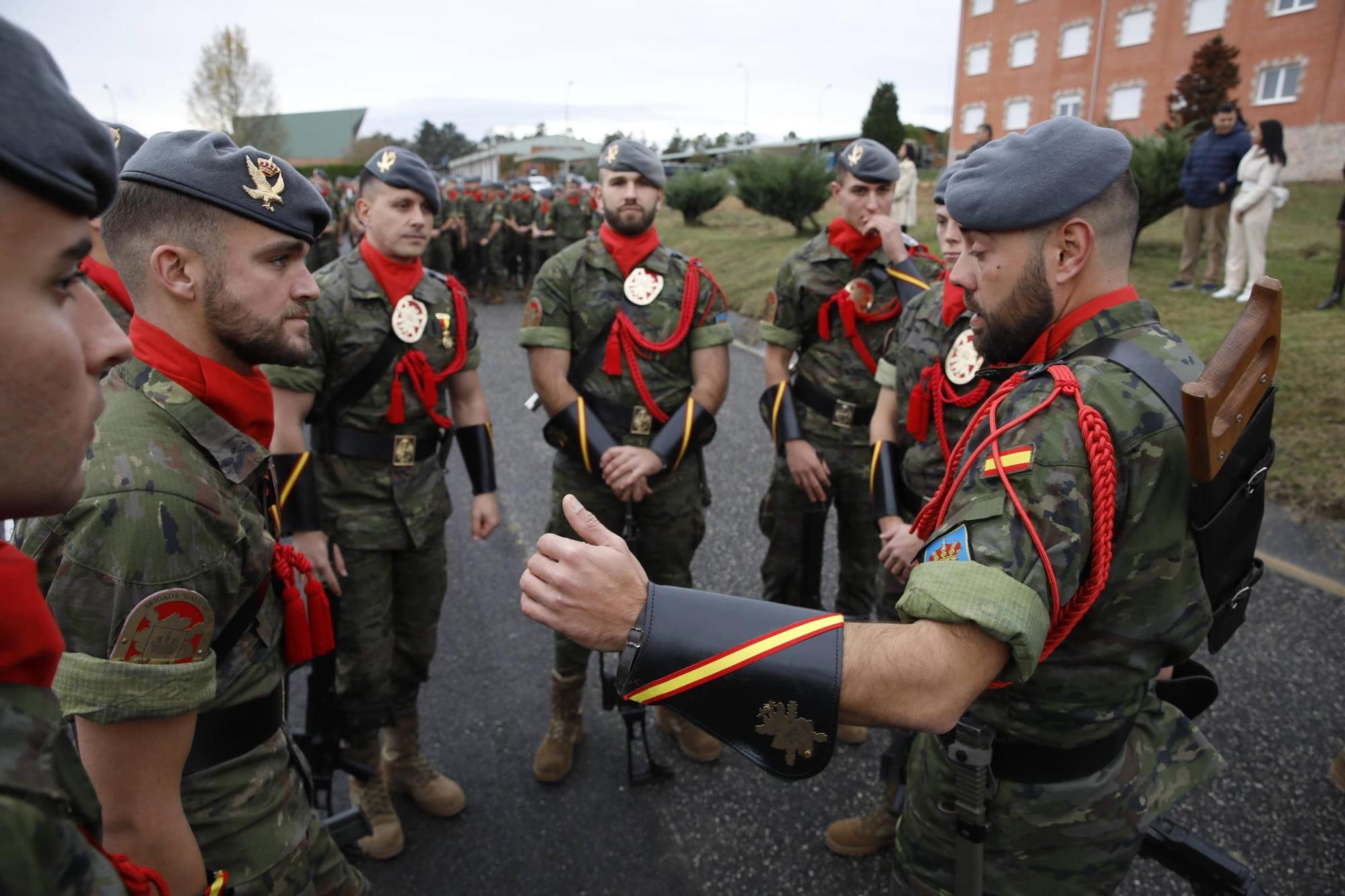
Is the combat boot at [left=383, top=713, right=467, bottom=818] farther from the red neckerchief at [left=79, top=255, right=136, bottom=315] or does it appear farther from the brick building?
the brick building

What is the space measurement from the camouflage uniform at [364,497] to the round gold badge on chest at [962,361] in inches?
79.8

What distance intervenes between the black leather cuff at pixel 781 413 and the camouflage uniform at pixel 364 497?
5.44 ft

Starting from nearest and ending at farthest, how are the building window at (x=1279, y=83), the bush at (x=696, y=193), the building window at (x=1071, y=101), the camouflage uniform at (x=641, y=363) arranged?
the camouflage uniform at (x=641, y=363)
the bush at (x=696, y=193)
the building window at (x=1279, y=83)
the building window at (x=1071, y=101)

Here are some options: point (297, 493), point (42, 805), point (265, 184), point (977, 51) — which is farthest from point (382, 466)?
point (977, 51)

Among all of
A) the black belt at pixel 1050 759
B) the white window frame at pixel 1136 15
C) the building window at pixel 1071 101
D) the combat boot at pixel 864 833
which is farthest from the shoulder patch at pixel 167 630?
the white window frame at pixel 1136 15

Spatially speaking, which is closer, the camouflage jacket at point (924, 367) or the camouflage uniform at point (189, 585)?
the camouflage uniform at point (189, 585)

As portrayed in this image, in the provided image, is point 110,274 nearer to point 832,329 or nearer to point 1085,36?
point 832,329

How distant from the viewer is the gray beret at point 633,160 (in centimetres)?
370

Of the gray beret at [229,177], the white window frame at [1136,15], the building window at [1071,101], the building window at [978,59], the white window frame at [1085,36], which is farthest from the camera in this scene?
the building window at [978,59]

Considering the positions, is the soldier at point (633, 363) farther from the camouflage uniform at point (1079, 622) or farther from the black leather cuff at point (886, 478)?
the camouflage uniform at point (1079, 622)

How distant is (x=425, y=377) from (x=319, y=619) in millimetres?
1421

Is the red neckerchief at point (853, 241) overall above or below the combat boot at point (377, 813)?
above

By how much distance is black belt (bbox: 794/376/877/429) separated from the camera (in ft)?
12.9

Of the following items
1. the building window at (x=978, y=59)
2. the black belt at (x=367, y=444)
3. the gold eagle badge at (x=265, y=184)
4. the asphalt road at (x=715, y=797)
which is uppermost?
the building window at (x=978, y=59)
